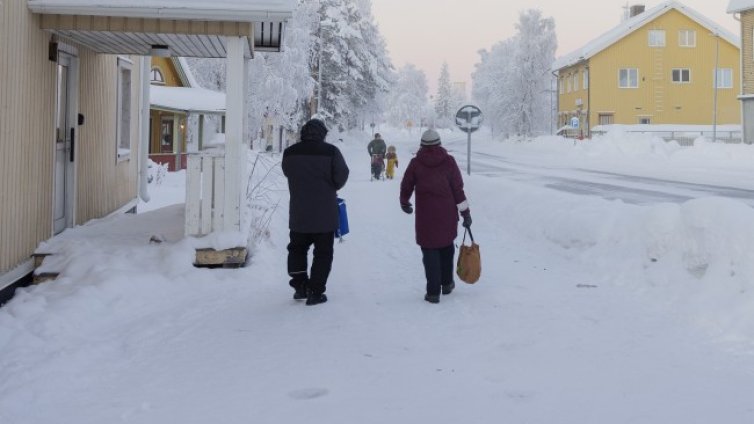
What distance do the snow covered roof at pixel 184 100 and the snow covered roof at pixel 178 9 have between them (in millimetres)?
16869

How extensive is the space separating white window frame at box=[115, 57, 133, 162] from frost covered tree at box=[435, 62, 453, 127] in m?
140

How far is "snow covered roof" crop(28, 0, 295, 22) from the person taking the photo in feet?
23.2

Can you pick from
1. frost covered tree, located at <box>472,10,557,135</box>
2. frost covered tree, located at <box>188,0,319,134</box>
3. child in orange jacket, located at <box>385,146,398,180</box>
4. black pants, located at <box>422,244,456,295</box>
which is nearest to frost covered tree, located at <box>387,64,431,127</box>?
frost covered tree, located at <box>472,10,557,135</box>

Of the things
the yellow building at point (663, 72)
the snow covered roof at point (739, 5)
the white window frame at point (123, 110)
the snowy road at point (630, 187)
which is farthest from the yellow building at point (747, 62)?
the white window frame at point (123, 110)

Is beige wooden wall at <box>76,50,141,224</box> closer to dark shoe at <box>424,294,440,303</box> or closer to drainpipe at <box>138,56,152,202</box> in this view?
drainpipe at <box>138,56,152,202</box>

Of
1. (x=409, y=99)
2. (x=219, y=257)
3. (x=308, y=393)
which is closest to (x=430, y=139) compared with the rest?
(x=219, y=257)

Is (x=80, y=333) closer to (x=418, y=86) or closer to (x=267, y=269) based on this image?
(x=267, y=269)

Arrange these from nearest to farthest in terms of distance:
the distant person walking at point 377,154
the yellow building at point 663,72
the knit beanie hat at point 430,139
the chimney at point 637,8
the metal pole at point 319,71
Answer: the knit beanie hat at point 430,139 → the distant person walking at point 377,154 → the metal pole at point 319,71 → the yellow building at point 663,72 → the chimney at point 637,8

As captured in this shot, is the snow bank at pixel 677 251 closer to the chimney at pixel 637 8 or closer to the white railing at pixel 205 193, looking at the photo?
the white railing at pixel 205 193

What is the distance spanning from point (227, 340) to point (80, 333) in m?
1.12

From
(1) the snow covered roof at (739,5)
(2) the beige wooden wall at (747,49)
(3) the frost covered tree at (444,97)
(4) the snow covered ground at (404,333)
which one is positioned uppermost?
(3) the frost covered tree at (444,97)

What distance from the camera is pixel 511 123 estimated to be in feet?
219

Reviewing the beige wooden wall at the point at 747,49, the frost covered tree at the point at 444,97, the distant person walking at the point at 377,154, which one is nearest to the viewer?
the distant person walking at the point at 377,154

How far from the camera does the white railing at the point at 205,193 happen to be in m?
7.65
